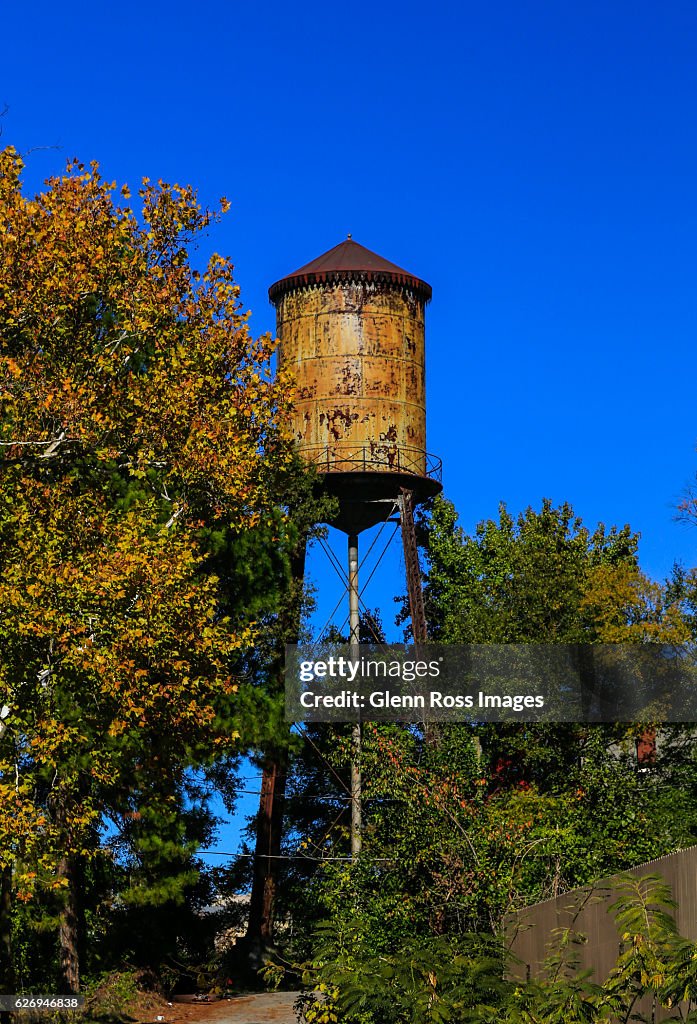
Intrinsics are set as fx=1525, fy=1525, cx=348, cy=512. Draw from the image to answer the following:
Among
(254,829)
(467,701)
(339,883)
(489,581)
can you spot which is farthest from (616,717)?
(339,883)

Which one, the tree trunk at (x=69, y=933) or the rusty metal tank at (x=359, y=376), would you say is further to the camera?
the rusty metal tank at (x=359, y=376)

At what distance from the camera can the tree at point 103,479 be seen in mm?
20938

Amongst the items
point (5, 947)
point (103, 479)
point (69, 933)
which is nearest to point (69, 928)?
point (69, 933)

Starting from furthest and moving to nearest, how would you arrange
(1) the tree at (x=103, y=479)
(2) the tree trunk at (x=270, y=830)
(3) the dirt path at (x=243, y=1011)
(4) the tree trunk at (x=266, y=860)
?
(4) the tree trunk at (x=266, y=860), (2) the tree trunk at (x=270, y=830), (3) the dirt path at (x=243, y=1011), (1) the tree at (x=103, y=479)

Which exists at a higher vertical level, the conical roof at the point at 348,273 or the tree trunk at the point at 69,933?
the conical roof at the point at 348,273

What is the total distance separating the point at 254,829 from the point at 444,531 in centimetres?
1099

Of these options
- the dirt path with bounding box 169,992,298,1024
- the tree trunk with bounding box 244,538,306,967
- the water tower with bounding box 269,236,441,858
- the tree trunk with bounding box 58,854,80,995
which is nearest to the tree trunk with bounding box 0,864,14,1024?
the tree trunk with bounding box 58,854,80,995

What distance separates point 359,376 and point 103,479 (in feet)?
42.5

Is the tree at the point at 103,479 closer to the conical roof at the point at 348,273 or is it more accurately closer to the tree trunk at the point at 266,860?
the tree trunk at the point at 266,860

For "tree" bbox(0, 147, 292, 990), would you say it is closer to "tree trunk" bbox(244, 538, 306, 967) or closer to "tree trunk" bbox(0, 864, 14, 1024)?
"tree trunk" bbox(0, 864, 14, 1024)

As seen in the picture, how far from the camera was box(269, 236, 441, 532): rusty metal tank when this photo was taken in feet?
126

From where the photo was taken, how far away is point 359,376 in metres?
38.8

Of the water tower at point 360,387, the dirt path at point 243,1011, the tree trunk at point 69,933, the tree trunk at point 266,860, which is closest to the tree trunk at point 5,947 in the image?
the tree trunk at point 69,933

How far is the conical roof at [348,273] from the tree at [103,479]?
13815 mm
